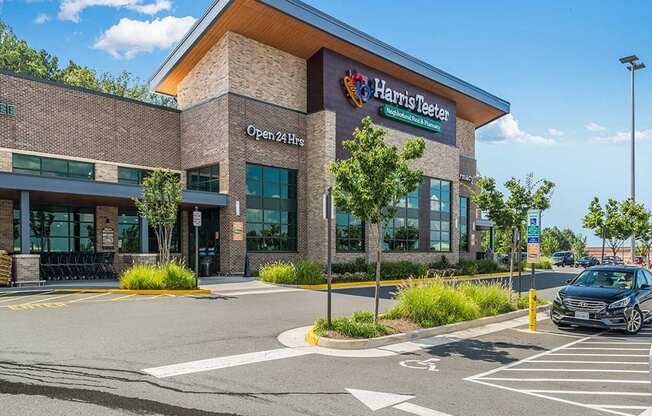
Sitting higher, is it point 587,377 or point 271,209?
point 271,209

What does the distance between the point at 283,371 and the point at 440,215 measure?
31.5m

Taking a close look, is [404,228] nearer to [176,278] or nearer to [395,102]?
[395,102]

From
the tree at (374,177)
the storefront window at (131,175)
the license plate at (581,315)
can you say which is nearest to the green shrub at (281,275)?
the storefront window at (131,175)

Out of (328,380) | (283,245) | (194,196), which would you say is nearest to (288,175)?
(283,245)

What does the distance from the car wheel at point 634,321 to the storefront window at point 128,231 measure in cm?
2235

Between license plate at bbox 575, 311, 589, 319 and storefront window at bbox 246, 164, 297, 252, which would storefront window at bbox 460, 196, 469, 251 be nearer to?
storefront window at bbox 246, 164, 297, 252

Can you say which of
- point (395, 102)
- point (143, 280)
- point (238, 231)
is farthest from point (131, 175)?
point (395, 102)

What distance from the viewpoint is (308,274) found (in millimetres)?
21672

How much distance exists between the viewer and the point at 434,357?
8.62 m

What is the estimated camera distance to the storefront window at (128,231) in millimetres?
25812

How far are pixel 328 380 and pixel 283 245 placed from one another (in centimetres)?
2091

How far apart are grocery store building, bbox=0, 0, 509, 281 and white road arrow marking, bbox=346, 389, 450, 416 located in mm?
17080

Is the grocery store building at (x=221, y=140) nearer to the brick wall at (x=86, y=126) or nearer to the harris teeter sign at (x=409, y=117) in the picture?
the brick wall at (x=86, y=126)

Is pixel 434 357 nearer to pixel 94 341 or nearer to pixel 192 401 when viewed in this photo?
pixel 192 401
